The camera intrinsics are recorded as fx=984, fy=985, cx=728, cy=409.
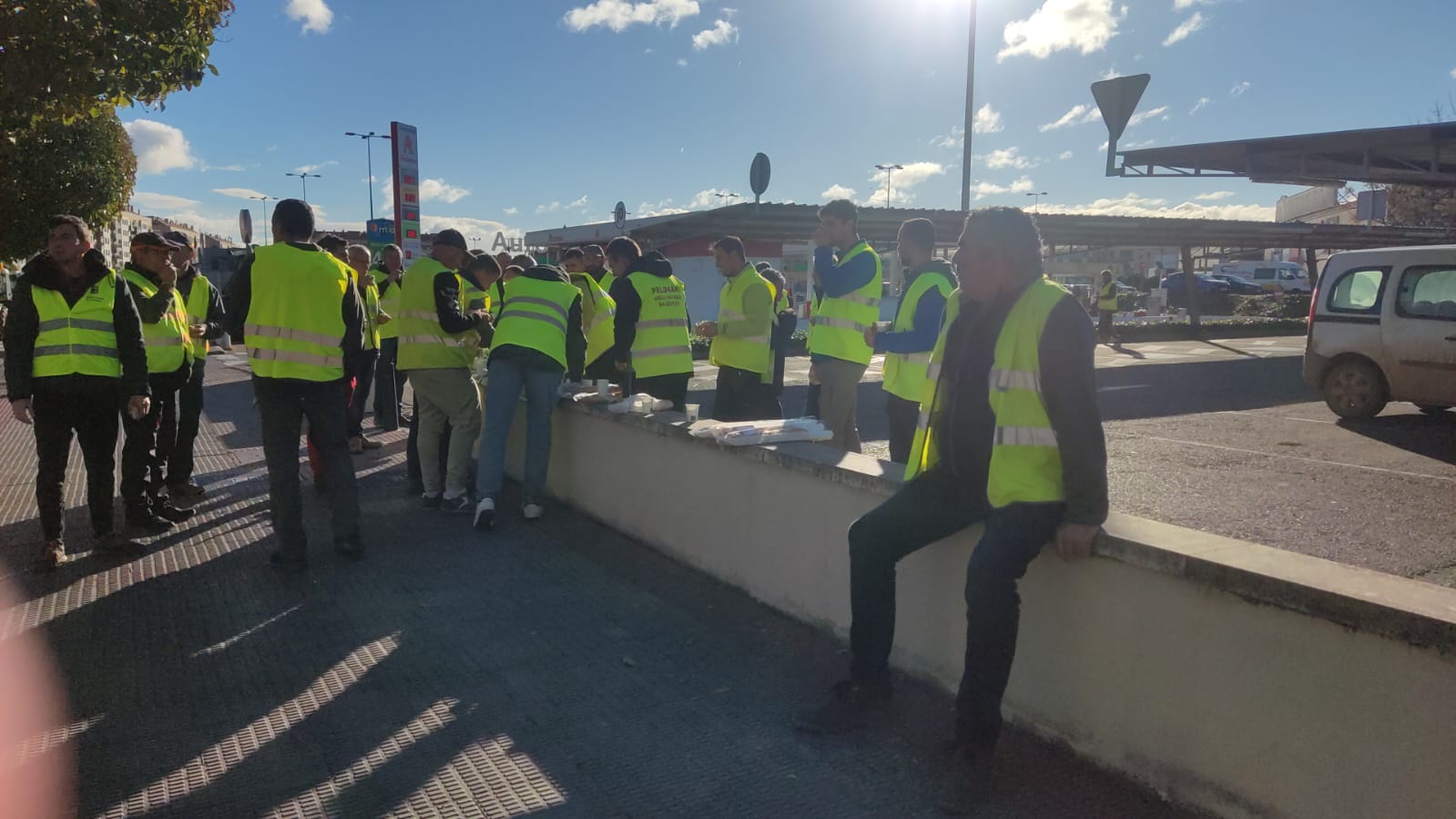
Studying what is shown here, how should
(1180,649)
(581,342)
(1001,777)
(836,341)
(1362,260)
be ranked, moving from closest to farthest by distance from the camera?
1. (1180,649)
2. (1001,777)
3. (836,341)
4. (581,342)
5. (1362,260)

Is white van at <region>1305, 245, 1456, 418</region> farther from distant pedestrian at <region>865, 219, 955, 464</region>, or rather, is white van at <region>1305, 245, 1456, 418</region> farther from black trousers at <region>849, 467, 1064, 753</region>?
black trousers at <region>849, 467, 1064, 753</region>

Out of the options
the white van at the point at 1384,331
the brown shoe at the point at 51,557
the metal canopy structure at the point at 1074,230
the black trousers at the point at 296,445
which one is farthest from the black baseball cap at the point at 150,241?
the metal canopy structure at the point at 1074,230

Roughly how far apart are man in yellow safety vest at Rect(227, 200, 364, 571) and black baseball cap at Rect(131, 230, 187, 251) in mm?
1449

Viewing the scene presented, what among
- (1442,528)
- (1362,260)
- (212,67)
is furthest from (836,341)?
(1362,260)

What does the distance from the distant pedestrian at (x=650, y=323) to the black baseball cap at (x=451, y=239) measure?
101 cm

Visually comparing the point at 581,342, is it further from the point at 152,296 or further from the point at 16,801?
the point at 16,801

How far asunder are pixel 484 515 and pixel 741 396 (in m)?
1.89

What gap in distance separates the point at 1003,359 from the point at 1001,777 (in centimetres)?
135

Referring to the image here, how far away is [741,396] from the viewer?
6805 mm

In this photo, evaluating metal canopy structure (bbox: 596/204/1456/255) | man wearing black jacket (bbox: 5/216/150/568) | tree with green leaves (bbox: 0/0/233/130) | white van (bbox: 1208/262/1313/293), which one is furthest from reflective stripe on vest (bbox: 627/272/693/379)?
white van (bbox: 1208/262/1313/293)

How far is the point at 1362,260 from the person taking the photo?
11.2 meters

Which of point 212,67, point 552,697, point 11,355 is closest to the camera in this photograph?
point 552,697

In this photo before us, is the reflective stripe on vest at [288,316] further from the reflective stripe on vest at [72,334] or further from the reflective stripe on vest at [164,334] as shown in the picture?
the reflective stripe on vest at [164,334]

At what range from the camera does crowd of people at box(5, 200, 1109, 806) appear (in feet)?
10.1
